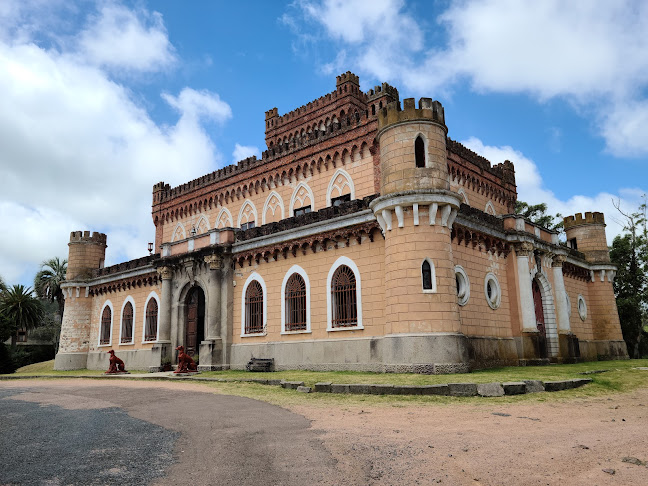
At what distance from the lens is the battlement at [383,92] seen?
2456 cm

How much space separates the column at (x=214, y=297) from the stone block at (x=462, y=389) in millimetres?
13852

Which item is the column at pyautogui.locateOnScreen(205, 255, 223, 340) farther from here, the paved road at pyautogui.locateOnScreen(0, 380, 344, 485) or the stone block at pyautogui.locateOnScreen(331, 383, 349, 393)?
the paved road at pyautogui.locateOnScreen(0, 380, 344, 485)

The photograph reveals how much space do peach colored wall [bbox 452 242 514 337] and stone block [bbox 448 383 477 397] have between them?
7.52 m

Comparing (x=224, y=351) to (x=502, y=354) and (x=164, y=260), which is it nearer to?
(x=164, y=260)

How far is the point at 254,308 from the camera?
906 inches

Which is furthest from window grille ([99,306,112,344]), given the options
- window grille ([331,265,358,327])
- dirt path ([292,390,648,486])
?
dirt path ([292,390,648,486])

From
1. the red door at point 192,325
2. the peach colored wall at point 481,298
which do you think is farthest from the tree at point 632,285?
the red door at point 192,325

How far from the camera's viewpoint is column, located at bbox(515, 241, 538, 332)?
21.8 m

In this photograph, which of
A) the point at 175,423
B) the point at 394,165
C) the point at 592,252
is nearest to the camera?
the point at 175,423

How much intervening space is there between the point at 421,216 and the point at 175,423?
444 inches

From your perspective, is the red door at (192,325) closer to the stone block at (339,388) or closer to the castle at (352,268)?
the castle at (352,268)

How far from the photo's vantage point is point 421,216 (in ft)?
57.1

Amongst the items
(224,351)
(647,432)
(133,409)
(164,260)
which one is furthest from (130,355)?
(647,432)

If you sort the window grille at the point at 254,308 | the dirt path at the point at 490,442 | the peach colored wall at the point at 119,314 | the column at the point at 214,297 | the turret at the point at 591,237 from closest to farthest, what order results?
the dirt path at the point at 490,442, the window grille at the point at 254,308, the column at the point at 214,297, the peach colored wall at the point at 119,314, the turret at the point at 591,237
